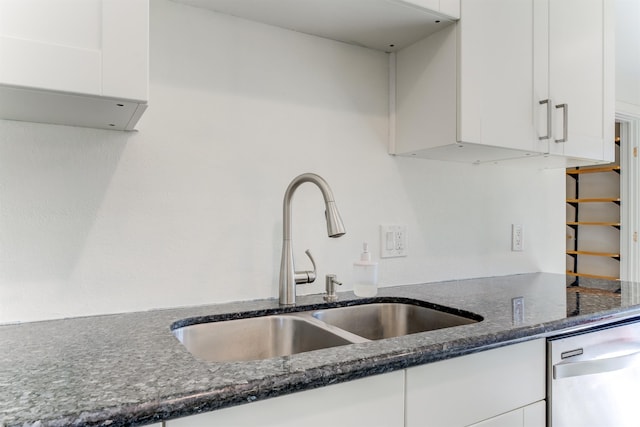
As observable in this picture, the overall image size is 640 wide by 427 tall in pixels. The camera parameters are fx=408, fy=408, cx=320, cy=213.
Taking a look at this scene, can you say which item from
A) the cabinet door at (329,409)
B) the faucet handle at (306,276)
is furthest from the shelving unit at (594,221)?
the cabinet door at (329,409)

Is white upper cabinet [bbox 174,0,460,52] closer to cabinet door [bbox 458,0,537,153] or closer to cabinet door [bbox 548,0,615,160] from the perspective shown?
cabinet door [bbox 458,0,537,153]

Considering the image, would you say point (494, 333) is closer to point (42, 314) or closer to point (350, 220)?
point (350, 220)

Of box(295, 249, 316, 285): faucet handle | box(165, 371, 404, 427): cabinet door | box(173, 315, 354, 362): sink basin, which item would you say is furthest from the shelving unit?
box(165, 371, 404, 427): cabinet door

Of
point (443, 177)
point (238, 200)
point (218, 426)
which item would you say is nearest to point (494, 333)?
point (218, 426)

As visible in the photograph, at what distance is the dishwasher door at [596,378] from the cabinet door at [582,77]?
685 millimetres

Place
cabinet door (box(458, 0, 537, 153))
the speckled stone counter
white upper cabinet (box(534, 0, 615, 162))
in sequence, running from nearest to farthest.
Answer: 1. the speckled stone counter
2. cabinet door (box(458, 0, 537, 153))
3. white upper cabinet (box(534, 0, 615, 162))

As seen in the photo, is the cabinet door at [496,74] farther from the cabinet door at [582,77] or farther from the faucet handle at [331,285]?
the faucet handle at [331,285]

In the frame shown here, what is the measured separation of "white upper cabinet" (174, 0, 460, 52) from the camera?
118cm

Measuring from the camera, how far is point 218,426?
632mm

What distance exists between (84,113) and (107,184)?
0.75 feet

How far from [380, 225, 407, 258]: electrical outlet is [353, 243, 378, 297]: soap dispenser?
18 cm

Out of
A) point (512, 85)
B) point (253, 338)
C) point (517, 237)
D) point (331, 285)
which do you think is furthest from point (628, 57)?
point (253, 338)

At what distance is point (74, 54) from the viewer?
0.74m

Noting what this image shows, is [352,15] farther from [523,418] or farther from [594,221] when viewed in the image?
[594,221]
